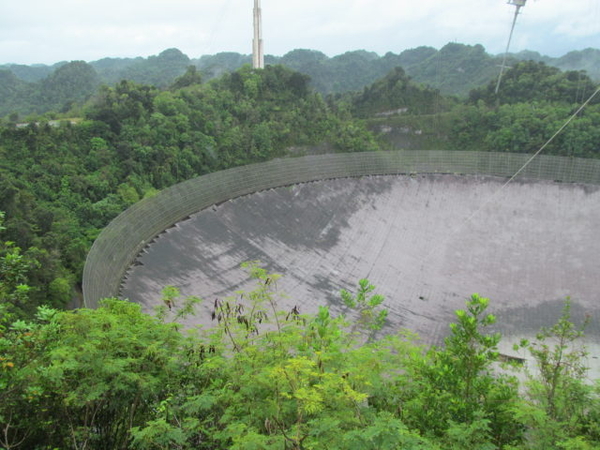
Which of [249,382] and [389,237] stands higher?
[249,382]

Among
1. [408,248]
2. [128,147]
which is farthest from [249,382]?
[128,147]

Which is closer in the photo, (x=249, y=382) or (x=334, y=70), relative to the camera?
(x=249, y=382)

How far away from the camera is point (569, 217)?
14633 millimetres

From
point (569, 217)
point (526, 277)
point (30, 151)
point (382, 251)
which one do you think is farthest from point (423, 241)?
point (30, 151)

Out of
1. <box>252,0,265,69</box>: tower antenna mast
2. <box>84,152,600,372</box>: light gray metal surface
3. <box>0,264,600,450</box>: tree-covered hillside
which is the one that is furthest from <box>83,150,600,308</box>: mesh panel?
<box>252,0,265,69</box>: tower antenna mast

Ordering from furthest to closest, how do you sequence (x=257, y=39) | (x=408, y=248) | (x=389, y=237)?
(x=257, y=39) < (x=389, y=237) < (x=408, y=248)

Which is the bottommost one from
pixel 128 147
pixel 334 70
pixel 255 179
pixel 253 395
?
pixel 255 179

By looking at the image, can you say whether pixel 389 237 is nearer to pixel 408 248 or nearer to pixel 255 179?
pixel 408 248

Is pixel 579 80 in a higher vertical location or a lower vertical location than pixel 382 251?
higher

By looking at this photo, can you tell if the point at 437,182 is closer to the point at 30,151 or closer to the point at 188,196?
the point at 188,196

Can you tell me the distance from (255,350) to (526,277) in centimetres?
1053

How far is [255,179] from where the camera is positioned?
1348 cm

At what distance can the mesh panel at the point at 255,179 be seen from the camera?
8992 mm

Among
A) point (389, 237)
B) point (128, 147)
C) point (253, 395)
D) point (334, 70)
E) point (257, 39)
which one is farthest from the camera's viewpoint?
point (334, 70)
